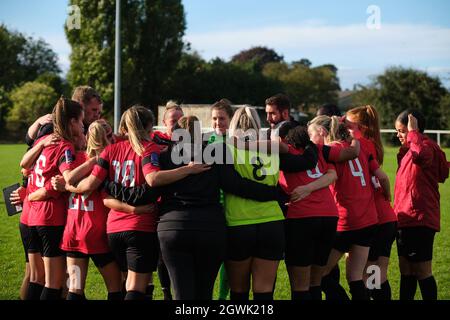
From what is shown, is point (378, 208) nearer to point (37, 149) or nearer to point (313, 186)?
point (313, 186)

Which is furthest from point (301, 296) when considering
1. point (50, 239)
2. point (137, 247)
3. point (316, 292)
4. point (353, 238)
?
point (50, 239)

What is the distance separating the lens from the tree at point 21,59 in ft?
180

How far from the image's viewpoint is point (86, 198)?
4.78 meters

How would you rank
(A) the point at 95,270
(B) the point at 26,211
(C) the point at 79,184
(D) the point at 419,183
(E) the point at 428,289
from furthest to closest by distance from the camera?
(A) the point at 95,270, (D) the point at 419,183, (E) the point at 428,289, (B) the point at 26,211, (C) the point at 79,184

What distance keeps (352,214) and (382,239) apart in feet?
1.68

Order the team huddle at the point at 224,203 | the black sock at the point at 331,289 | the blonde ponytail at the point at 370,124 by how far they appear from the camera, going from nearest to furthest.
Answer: the team huddle at the point at 224,203 < the black sock at the point at 331,289 < the blonde ponytail at the point at 370,124

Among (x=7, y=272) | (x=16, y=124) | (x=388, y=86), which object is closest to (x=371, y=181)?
(x=7, y=272)

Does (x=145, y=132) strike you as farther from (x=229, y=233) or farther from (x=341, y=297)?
(x=341, y=297)

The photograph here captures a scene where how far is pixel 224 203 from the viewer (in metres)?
4.50

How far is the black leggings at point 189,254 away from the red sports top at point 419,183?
2172mm

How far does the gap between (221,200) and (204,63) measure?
4703 centimetres

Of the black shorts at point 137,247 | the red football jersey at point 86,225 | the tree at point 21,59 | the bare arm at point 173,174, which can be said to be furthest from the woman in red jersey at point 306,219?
the tree at point 21,59

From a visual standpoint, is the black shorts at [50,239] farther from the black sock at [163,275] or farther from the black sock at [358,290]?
the black sock at [358,290]

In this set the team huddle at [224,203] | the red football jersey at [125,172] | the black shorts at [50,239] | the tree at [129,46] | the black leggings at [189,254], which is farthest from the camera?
the tree at [129,46]
